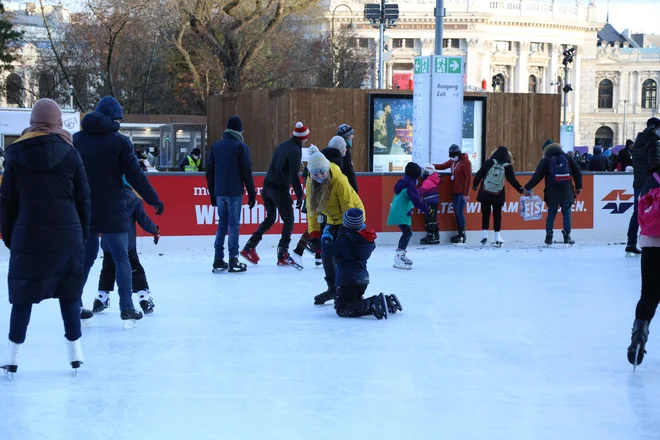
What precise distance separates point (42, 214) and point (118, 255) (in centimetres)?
175

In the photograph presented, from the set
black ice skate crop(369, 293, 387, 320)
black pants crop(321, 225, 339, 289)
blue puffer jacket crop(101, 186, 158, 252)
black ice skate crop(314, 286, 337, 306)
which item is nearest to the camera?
blue puffer jacket crop(101, 186, 158, 252)

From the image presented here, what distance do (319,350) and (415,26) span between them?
3640 inches

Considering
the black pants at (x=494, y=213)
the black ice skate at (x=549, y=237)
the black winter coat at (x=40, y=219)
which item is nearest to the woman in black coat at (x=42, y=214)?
the black winter coat at (x=40, y=219)

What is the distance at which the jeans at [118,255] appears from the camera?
7.33 metres

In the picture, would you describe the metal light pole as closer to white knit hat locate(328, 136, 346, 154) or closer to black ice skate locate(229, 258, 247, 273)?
white knit hat locate(328, 136, 346, 154)

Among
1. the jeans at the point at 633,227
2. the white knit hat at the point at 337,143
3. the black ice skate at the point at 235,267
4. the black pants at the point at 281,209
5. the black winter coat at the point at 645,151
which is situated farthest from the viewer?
the jeans at the point at 633,227

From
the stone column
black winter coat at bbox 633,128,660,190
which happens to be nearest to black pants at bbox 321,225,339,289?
black winter coat at bbox 633,128,660,190

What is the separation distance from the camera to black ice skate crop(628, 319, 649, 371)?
607 centimetres

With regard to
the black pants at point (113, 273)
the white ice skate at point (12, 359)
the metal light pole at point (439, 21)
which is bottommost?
the white ice skate at point (12, 359)

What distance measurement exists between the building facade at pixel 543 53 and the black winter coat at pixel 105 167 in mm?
81646

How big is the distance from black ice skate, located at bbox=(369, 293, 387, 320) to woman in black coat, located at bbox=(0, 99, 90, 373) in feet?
9.66

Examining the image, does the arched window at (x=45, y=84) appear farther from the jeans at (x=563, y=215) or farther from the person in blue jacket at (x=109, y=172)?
the person in blue jacket at (x=109, y=172)

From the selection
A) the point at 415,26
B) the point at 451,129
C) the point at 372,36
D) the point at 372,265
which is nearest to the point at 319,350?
the point at 372,265

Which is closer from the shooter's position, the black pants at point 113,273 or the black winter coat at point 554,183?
the black pants at point 113,273
